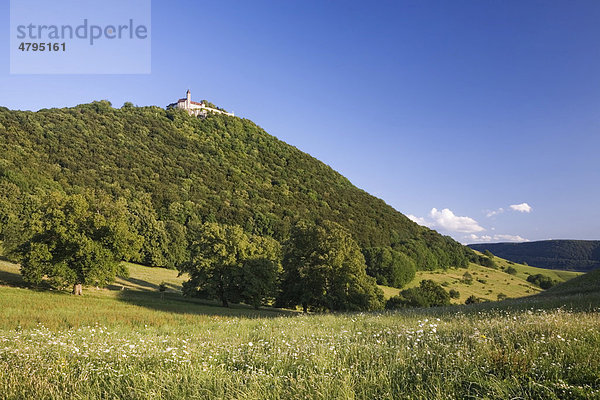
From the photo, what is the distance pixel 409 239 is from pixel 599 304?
12688 cm

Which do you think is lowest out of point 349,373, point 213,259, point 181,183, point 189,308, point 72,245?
point 189,308

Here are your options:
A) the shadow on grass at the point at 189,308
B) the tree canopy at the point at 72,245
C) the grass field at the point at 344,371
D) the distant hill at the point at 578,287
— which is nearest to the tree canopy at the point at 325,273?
the shadow on grass at the point at 189,308

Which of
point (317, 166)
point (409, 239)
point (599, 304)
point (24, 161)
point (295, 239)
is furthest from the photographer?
point (317, 166)

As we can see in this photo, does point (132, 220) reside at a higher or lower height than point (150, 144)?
lower

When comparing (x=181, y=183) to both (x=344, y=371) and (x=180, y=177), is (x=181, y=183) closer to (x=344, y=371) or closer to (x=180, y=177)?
(x=180, y=177)

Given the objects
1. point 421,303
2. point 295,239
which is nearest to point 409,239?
point 421,303

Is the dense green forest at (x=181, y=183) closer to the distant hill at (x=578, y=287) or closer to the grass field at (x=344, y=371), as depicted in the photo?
the distant hill at (x=578, y=287)

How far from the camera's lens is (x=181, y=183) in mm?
135000

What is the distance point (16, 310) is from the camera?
22.7 metres

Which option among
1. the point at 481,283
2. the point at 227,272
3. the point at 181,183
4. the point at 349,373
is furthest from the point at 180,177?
the point at 349,373

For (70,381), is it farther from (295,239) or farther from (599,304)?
(295,239)

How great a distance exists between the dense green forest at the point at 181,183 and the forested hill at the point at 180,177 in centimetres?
51

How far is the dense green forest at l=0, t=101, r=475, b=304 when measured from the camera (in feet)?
301

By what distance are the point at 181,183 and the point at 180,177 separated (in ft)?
25.3
